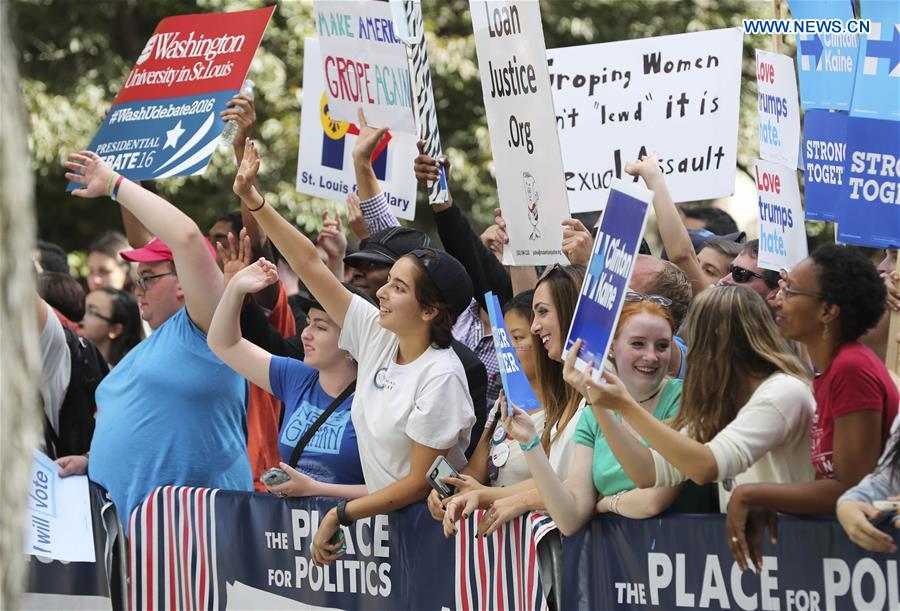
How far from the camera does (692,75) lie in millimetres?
6941

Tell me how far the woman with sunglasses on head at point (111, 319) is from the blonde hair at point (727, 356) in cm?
512

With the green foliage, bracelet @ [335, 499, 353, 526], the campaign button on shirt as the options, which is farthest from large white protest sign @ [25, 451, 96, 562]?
the green foliage

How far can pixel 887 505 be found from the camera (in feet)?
12.7

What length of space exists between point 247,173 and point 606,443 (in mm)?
1914

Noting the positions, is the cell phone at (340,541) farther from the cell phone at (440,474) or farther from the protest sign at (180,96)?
the protest sign at (180,96)

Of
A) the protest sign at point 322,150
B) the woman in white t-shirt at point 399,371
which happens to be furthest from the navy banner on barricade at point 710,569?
the protest sign at point 322,150

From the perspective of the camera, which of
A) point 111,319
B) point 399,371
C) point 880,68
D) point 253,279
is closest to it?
point 399,371

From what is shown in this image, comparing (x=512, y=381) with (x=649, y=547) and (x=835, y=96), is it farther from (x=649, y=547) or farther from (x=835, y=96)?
(x=835, y=96)

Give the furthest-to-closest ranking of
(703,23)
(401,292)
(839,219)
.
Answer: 1. (703,23)
2. (839,219)
3. (401,292)

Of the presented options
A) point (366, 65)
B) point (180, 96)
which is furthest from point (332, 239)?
point (180, 96)

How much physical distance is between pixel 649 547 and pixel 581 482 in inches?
14.3

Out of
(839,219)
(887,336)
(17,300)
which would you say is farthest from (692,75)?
(17,300)

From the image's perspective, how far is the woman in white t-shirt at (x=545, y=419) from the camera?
4.99 metres

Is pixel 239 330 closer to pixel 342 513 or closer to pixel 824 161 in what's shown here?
pixel 342 513
